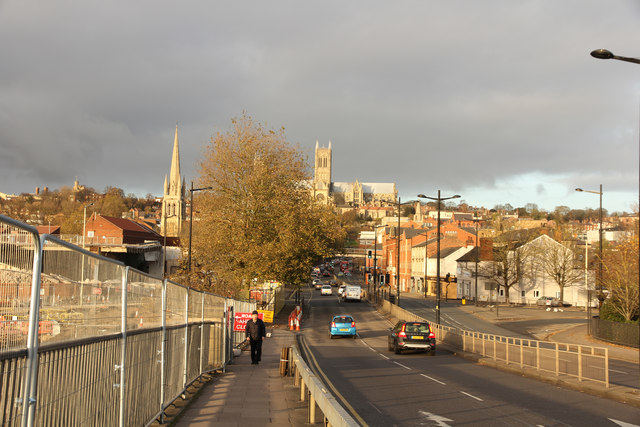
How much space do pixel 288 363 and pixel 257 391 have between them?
350 centimetres

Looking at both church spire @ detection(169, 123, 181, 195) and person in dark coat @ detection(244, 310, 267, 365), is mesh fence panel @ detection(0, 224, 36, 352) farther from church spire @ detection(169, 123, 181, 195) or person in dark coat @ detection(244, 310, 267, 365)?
church spire @ detection(169, 123, 181, 195)

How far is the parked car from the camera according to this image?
71750 millimetres

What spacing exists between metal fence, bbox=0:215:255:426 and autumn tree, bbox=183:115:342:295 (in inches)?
1305

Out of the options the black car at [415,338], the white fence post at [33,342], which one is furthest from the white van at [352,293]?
the white fence post at [33,342]

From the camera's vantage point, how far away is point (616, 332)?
3684 cm

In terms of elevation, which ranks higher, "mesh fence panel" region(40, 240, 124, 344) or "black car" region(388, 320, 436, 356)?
"mesh fence panel" region(40, 240, 124, 344)

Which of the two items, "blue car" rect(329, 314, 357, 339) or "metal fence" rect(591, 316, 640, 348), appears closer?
"metal fence" rect(591, 316, 640, 348)

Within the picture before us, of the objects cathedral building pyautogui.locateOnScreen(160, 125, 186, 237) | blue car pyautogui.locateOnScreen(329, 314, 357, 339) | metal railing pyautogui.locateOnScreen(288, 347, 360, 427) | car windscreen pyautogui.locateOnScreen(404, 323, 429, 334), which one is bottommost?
blue car pyautogui.locateOnScreen(329, 314, 357, 339)

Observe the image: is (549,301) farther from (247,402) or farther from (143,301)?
(143,301)

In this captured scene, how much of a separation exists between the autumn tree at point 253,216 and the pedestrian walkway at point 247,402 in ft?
79.5

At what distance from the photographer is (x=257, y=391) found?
15.3 m

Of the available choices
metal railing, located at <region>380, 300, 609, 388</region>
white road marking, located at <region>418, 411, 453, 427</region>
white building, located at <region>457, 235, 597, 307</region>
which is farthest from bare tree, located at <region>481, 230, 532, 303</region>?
white road marking, located at <region>418, 411, 453, 427</region>

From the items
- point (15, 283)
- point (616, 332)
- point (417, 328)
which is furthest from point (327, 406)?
point (616, 332)

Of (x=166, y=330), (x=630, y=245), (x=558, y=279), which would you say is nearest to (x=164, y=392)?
(x=166, y=330)
